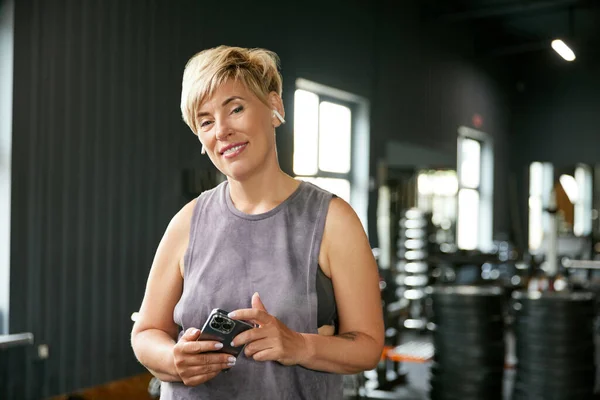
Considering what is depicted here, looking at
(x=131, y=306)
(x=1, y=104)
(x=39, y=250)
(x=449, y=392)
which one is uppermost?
(x=1, y=104)

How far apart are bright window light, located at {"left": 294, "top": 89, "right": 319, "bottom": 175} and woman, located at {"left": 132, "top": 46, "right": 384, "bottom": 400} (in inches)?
207

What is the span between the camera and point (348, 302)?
3.68 ft

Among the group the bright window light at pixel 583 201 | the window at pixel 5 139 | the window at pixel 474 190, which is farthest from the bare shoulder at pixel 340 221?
the bright window light at pixel 583 201

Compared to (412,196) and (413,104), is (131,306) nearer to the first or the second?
(412,196)

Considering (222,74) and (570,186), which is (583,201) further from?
(222,74)

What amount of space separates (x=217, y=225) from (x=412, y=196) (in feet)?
23.1

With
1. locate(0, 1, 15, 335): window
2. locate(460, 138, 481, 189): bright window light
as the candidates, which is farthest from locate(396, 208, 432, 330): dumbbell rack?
locate(0, 1, 15, 335): window

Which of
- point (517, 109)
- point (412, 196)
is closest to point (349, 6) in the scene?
point (412, 196)

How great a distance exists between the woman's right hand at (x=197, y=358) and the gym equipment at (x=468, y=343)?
9.36 ft

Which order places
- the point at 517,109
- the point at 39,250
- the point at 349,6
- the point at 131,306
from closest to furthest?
the point at 39,250 < the point at 131,306 < the point at 349,6 < the point at 517,109

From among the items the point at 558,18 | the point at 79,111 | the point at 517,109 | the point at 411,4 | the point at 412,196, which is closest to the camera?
the point at 79,111

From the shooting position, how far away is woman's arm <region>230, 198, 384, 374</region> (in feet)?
3.54

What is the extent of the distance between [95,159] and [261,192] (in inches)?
132

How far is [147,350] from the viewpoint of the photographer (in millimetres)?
1146
